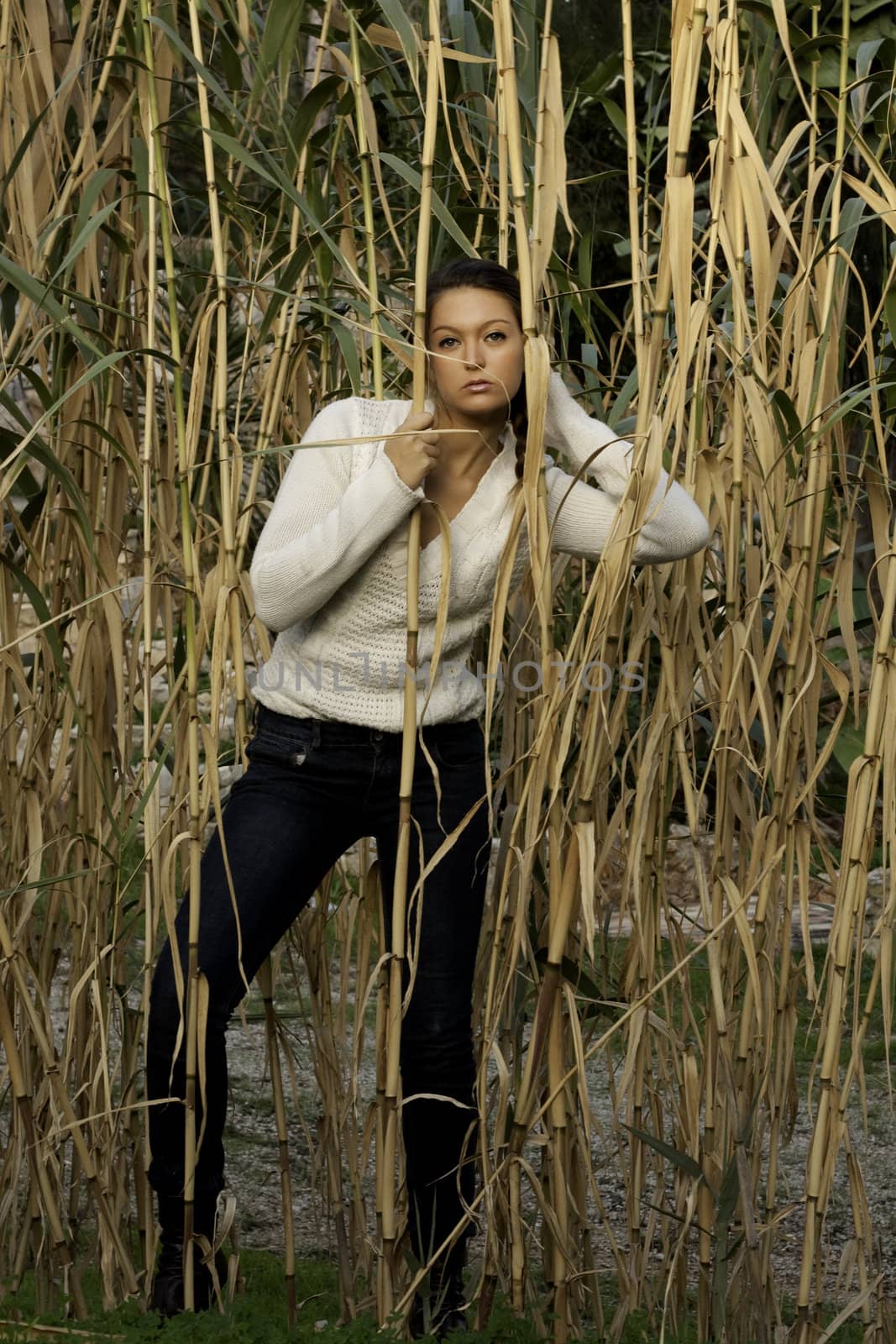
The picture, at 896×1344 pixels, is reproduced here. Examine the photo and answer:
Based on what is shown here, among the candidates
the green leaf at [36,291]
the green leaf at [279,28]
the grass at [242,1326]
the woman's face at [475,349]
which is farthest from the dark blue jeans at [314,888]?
the green leaf at [279,28]

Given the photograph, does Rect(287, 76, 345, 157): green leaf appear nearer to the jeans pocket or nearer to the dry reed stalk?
the dry reed stalk

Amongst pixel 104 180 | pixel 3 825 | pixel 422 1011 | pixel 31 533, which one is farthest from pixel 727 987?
pixel 104 180

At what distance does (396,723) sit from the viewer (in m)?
1.54

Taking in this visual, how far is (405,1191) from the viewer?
5.47 ft

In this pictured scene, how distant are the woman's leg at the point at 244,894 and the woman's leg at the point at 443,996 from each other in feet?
0.24

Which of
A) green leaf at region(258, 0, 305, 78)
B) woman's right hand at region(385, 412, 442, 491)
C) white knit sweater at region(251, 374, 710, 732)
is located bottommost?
white knit sweater at region(251, 374, 710, 732)

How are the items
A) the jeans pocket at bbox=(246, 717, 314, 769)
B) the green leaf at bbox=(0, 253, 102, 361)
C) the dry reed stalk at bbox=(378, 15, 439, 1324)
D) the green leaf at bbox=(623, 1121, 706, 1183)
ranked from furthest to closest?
the jeans pocket at bbox=(246, 717, 314, 769) < the green leaf at bbox=(623, 1121, 706, 1183) < the dry reed stalk at bbox=(378, 15, 439, 1324) < the green leaf at bbox=(0, 253, 102, 361)

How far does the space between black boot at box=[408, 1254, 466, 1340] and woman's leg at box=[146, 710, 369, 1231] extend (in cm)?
24

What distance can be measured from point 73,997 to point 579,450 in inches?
31.1

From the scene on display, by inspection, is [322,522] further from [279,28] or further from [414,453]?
[279,28]

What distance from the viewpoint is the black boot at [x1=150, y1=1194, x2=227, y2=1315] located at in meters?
1.53

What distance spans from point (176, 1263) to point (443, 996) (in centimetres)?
38

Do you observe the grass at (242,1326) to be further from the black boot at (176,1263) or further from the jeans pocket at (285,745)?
the jeans pocket at (285,745)

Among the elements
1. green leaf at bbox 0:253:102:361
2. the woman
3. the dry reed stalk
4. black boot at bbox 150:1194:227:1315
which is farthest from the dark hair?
black boot at bbox 150:1194:227:1315
